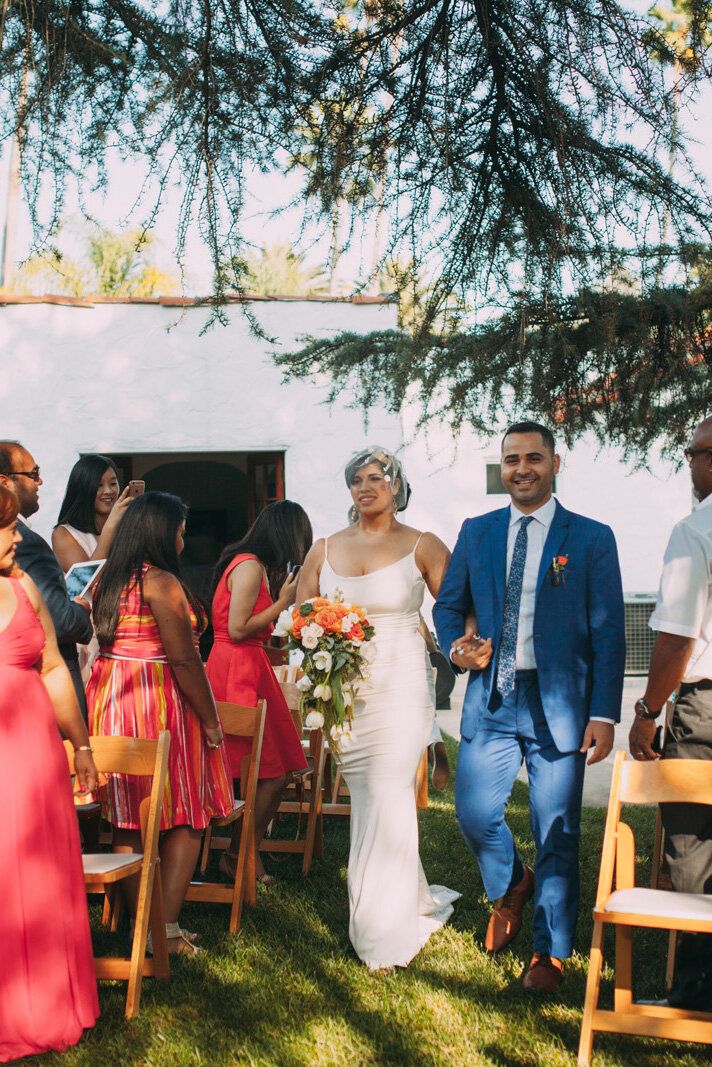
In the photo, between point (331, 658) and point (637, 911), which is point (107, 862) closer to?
point (331, 658)

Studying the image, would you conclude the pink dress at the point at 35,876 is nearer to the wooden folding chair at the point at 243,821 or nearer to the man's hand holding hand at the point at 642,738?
the wooden folding chair at the point at 243,821

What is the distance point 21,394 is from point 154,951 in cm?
1035

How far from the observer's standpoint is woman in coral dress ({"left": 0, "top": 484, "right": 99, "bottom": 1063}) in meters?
3.86

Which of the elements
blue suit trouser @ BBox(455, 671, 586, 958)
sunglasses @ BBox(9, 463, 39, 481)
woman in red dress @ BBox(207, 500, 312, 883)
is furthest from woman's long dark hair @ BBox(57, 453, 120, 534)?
blue suit trouser @ BBox(455, 671, 586, 958)

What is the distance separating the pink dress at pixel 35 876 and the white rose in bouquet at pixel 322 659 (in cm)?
128

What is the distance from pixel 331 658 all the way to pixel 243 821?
1.09m

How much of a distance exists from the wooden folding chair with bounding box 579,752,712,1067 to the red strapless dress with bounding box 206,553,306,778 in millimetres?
2630

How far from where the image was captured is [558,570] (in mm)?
4781

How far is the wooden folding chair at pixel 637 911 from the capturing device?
12.1 ft

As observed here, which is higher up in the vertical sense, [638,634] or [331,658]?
[331,658]

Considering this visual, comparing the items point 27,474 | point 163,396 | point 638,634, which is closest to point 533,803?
point 27,474

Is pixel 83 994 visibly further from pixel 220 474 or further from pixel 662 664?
pixel 220 474

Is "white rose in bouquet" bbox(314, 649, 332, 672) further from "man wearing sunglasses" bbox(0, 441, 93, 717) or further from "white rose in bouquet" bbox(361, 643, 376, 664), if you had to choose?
"man wearing sunglasses" bbox(0, 441, 93, 717)

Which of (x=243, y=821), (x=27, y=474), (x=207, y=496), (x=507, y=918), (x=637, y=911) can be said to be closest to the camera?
(x=637, y=911)
